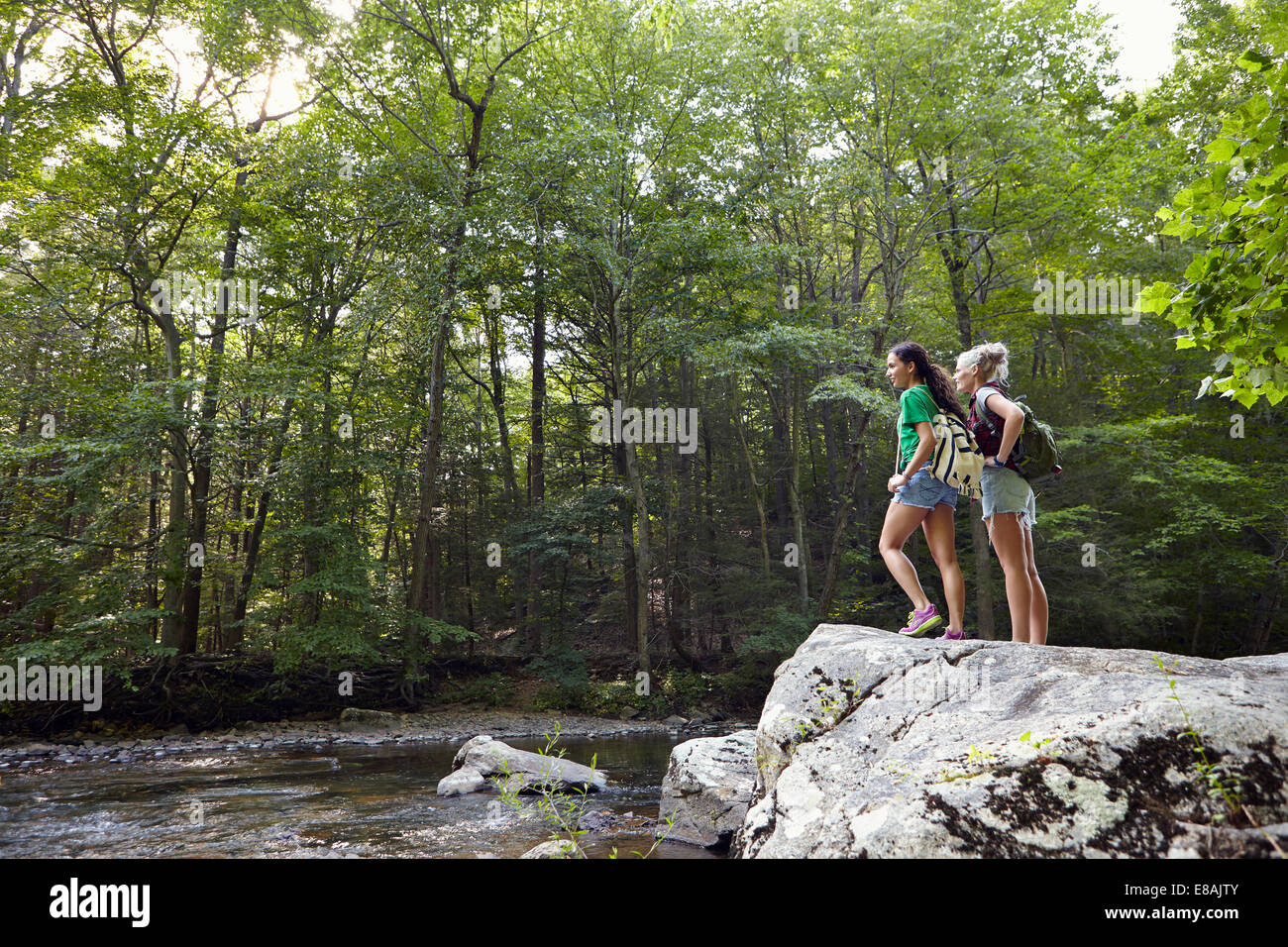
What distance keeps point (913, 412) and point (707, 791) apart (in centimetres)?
401

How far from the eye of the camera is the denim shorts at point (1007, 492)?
4.47m

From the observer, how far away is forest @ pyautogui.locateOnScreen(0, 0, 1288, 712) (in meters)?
14.3

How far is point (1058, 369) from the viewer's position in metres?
20.4

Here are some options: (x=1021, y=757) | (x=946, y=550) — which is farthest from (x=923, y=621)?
(x=1021, y=757)

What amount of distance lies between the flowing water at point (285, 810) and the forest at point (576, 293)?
12.2ft

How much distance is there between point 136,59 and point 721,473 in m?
18.7

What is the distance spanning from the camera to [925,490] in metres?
4.62

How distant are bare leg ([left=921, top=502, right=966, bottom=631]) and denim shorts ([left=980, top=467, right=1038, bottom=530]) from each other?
25 cm

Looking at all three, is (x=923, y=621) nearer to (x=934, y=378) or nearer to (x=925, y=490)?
(x=925, y=490)

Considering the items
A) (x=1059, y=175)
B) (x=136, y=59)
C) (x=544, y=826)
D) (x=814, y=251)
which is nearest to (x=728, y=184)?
(x=814, y=251)
